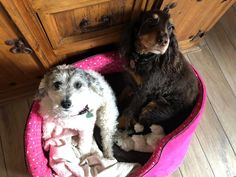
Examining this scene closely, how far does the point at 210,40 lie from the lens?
1.78m

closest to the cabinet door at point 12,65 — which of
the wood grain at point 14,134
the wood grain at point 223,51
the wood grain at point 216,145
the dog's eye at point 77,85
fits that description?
the wood grain at point 14,134

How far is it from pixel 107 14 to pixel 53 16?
23 cm

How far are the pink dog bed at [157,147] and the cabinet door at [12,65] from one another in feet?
0.64

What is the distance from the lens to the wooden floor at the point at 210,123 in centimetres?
147

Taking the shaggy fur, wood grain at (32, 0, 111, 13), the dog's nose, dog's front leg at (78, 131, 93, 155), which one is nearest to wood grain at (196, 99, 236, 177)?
the shaggy fur

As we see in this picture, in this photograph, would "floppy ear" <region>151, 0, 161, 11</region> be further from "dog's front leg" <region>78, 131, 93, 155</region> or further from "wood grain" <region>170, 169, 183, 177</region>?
"wood grain" <region>170, 169, 183, 177</region>

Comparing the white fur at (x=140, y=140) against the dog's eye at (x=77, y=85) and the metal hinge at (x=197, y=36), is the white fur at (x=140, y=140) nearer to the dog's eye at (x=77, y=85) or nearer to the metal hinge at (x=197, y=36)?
the dog's eye at (x=77, y=85)

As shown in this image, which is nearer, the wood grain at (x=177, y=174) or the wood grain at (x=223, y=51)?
the wood grain at (x=177, y=174)

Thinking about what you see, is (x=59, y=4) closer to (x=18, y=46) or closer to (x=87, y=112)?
(x=18, y=46)

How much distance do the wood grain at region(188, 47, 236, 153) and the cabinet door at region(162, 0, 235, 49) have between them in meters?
0.22

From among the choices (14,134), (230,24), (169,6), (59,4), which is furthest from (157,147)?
(230,24)

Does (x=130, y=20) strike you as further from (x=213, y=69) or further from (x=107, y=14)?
(x=213, y=69)

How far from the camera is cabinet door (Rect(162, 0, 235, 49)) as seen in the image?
117cm

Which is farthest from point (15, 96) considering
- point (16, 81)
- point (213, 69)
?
point (213, 69)
